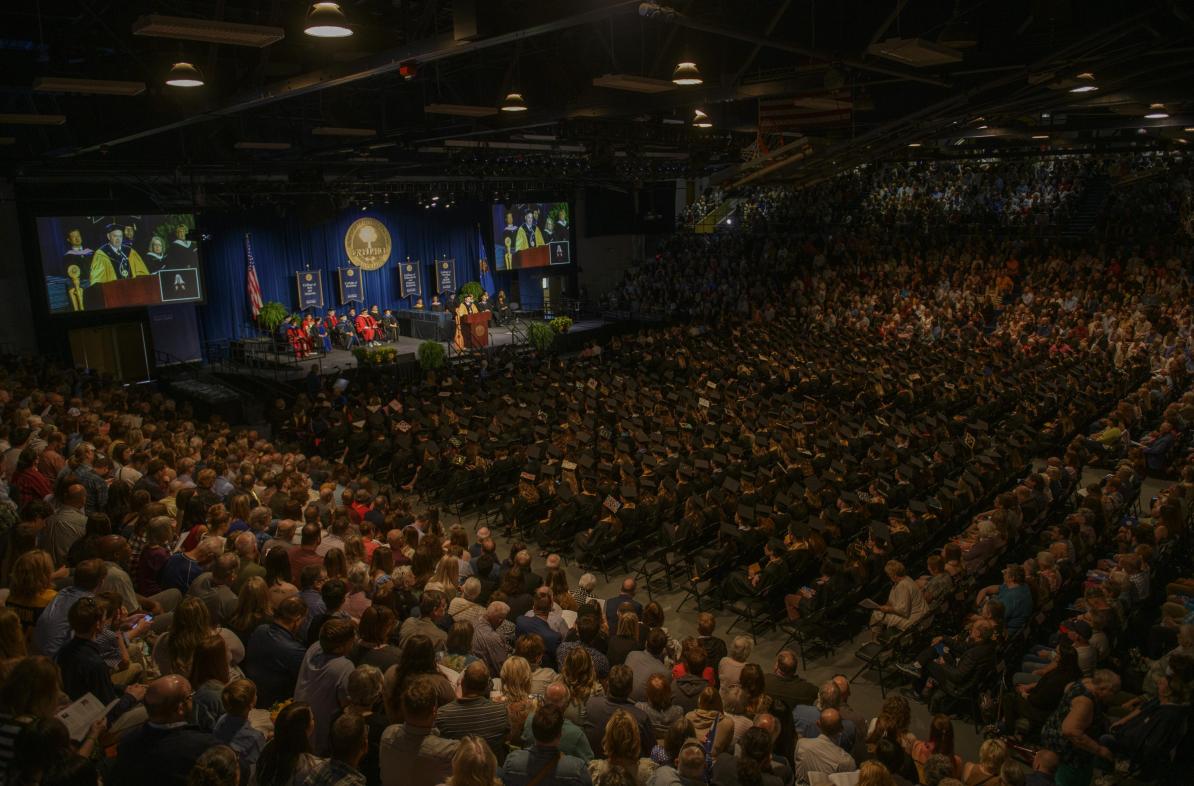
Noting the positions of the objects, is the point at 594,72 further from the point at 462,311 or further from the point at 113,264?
the point at 462,311

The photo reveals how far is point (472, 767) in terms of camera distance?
131 inches

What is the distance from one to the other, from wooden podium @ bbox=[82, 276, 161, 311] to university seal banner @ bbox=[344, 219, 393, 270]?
7.50 metres

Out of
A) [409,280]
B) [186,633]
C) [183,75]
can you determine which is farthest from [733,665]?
[409,280]

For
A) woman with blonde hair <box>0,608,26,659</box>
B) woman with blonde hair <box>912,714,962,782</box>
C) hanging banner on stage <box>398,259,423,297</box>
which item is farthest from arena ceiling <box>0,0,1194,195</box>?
hanging banner on stage <box>398,259,423,297</box>

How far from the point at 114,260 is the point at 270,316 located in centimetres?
471

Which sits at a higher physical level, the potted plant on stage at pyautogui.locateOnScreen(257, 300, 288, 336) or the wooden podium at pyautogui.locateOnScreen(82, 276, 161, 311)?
the wooden podium at pyautogui.locateOnScreen(82, 276, 161, 311)

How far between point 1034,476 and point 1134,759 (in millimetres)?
5529

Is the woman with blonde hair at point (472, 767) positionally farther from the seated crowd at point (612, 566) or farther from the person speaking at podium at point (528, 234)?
the person speaking at podium at point (528, 234)

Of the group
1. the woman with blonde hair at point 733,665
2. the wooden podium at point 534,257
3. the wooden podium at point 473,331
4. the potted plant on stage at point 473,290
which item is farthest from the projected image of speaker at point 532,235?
the woman with blonde hair at point 733,665

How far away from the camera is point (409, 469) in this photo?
13.7 meters

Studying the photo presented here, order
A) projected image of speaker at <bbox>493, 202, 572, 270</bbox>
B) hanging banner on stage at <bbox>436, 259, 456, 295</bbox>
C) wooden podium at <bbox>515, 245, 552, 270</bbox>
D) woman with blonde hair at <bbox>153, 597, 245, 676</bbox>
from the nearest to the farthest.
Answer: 1. woman with blonde hair at <bbox>153, 597, 245, 676</bbox>
2. hanging banner on stage at <bbox>436, 259, 456, 295</bbox>
3. projected image of speaker at <bbox>493, 202, 572, 270</bbox>
4. wooden podium at <bbox>515, 245, 552, 270</bbox>

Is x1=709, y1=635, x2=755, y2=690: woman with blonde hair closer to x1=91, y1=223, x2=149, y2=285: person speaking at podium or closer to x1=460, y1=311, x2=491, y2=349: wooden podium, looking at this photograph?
x1=460, y1=311, x2=491, y2=349: wooden podium

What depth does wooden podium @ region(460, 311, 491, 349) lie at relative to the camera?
81.4ft

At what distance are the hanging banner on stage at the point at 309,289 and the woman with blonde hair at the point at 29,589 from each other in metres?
23.0
